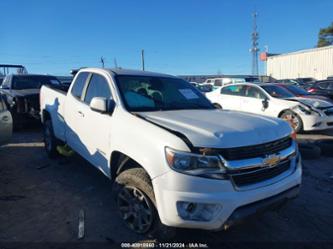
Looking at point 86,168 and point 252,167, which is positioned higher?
point 252,167

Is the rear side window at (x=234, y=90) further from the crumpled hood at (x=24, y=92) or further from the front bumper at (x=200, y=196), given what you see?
the front bumper at (x=200, y=196)

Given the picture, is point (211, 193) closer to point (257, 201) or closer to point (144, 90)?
point (257, 201)

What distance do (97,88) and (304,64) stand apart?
38.9 meters

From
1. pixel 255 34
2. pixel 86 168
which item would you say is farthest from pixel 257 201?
pixel 255 34

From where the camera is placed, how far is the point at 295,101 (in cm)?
887

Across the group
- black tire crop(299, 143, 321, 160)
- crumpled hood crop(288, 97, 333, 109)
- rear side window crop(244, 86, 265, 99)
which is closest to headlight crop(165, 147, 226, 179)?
black tire crop(299, 143, 321, 160)

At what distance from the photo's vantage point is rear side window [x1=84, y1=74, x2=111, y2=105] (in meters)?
4.12

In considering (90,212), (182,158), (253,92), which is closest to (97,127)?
(90,212)

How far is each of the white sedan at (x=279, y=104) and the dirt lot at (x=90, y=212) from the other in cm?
276

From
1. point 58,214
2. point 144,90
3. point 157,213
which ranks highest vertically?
point 144,90

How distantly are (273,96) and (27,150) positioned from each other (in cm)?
713

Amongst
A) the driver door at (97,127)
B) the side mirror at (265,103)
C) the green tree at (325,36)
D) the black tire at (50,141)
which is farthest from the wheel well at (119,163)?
the green tree at (325,36)

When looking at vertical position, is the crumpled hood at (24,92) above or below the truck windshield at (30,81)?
below

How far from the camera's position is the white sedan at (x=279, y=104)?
27.7 ft
